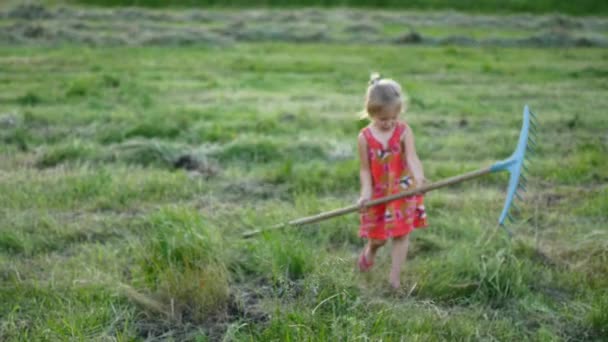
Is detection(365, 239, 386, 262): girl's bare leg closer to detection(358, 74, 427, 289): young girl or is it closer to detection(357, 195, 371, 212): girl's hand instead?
detection(358, 74, 427, 289): young girl

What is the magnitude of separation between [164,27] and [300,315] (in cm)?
1792

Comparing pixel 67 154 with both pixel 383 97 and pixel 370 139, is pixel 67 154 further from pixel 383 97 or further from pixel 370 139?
pixel 383 97

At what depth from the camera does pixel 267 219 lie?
4746mm

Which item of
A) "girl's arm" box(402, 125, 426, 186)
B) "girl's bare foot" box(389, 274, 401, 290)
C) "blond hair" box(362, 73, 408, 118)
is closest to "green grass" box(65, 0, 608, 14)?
"girl's arm" box(402, 125, 426, 186)

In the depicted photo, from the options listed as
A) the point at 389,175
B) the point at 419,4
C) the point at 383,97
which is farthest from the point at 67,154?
the point at 419,4

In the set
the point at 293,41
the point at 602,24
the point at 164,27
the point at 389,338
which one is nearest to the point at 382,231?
the point at 389,338

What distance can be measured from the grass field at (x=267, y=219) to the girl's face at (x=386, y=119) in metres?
0.83

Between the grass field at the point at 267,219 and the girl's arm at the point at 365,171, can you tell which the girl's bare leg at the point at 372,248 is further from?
the girl's arm at the point at 365,171

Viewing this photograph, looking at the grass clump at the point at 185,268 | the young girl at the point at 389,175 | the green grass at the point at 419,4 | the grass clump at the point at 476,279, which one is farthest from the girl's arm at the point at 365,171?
the green grass at the point at 419,4

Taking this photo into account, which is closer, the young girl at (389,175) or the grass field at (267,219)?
the grass field at (267,219)

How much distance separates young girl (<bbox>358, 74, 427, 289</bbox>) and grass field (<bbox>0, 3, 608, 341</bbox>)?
21 cm

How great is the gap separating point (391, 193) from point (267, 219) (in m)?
1.02

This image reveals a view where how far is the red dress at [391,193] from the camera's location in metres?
4.05

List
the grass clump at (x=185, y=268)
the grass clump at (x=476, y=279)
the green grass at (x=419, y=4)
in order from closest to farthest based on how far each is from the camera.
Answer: the grass clump at (x=185, y=268), the grass clump at (x=476, y=279), the green grass at (x=419, y=4)
